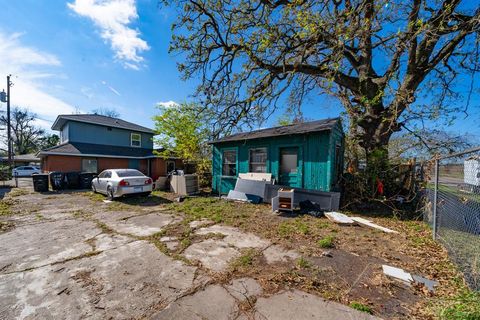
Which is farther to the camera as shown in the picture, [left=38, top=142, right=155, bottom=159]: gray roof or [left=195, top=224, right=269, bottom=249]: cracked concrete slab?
[left=38, top=142, right=155, bottom=159]: gray roof

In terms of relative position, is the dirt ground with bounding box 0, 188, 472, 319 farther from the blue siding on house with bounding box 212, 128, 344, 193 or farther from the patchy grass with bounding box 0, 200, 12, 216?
the blue siding on house with bounding box 212, 128, 344, 193

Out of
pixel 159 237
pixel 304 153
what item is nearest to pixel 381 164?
pixel 304 153

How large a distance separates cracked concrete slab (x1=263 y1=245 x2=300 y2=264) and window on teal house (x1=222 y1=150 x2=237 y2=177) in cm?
663

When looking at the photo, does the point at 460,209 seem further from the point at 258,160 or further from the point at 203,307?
the point at 258,160

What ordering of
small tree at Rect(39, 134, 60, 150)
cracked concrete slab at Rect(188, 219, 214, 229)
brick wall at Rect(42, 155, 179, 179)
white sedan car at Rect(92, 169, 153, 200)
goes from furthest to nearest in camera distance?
small tree at Rect(39, 134, 60, 150), brick wall at Rect(42, 155, 179, 179), white sedan car at Rect(92, 169, 153, 200), cracked concrete slab at Rect(188, 219, 214, 229)

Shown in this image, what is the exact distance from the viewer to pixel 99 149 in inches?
677

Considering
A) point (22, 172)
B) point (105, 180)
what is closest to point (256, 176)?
point (105, 180)

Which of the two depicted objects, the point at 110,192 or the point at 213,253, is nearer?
the point at 213,253

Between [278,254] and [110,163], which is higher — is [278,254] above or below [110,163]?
below

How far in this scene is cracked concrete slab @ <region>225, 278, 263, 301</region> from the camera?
2.44 meters

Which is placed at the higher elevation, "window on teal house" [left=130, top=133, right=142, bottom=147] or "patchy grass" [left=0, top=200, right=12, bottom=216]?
"window on teal house" [left=130, top=133, right=142, bottom=147]

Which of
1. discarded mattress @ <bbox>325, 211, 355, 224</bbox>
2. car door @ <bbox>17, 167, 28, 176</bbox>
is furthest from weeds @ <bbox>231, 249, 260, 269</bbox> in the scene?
car door @ <bbox>17, 167, 28, 176</bbox>

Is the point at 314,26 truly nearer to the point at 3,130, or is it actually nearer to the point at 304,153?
the point at 304,153

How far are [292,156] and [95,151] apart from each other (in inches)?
645
